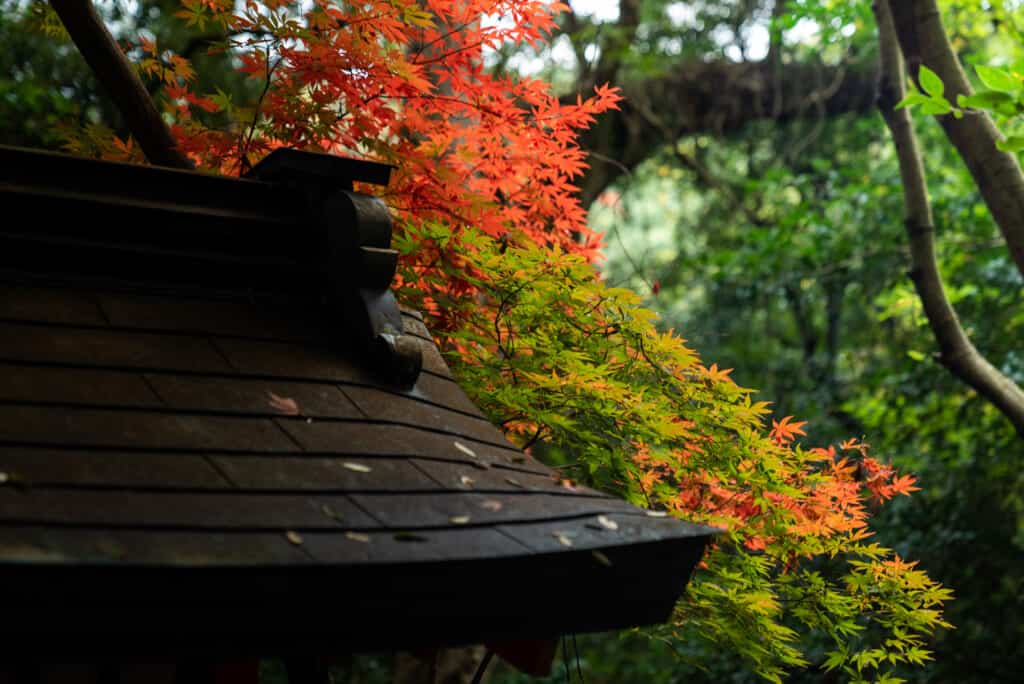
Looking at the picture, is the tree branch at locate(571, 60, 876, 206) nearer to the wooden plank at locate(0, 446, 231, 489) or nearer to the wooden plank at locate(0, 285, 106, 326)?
the wooden plank at locate(0, 285, 106, 326)

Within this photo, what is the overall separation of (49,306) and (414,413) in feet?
2.94

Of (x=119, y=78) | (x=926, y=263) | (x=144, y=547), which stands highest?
(x=926, y=263)

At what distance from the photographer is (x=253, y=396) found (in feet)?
7.13

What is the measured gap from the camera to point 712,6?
12211 mm

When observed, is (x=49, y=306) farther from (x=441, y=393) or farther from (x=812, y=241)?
(x=812, y=241)

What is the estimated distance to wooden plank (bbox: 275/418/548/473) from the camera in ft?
6.81

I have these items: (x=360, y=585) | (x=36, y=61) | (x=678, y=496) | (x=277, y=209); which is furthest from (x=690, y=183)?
(x=360, y=585)

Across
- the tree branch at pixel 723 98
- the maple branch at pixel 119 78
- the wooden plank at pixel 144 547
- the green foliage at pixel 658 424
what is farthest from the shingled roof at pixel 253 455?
the tree branch at pixel 723 98

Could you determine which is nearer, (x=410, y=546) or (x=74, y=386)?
(x=410, y=546)

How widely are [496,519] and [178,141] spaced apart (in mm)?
2793

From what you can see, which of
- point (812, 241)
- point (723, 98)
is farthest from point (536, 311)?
point (723, 98)

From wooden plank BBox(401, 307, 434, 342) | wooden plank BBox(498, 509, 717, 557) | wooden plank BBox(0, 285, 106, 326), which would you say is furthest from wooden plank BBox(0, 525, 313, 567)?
wooden plank BBox(401, 307, 434, 342)

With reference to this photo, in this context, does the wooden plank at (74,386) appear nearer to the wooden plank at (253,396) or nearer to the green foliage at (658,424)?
the wooden plank at (253,396)

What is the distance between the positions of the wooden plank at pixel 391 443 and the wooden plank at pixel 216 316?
42cm
